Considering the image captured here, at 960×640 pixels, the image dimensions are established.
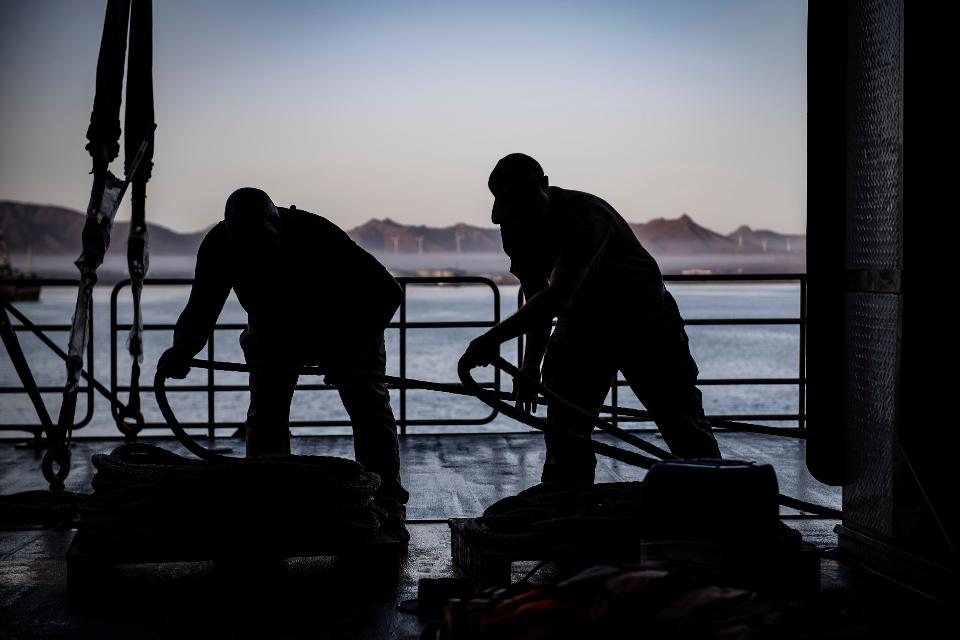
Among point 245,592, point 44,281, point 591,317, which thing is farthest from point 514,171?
point 44,281

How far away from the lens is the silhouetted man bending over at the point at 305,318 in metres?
4.18

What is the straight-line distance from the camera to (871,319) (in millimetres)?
3756

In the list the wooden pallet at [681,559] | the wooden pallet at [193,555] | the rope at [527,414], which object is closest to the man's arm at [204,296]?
the rope at [527,414]

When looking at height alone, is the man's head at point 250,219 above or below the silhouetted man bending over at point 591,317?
above

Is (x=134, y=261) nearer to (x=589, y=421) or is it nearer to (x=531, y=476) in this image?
(x=531, y=476)

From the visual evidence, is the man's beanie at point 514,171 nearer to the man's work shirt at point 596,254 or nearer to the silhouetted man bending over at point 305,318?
the man's work shirt at point 596,254

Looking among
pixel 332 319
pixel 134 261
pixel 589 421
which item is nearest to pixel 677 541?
pixel 589 421

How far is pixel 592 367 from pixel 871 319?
1.00 meters

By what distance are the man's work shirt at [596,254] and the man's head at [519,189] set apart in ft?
0.28

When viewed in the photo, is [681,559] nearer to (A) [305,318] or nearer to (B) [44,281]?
(A) [305,318]

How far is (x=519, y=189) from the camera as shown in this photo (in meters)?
3.83

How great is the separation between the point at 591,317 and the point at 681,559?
1.46 m

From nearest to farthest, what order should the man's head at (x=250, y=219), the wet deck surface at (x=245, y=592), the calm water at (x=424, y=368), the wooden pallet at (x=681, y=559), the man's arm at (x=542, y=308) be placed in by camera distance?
the wooden pallet at (x=681, y=559) < the wet deck surface at (x=245, y=592) < the man's arm at (x=542, y=308) < the man's head at (x=250, y=219) < the calm water at (x=424, y=368)

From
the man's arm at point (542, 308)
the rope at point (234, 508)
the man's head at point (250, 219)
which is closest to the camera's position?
the man's arm at point (542, 308)
